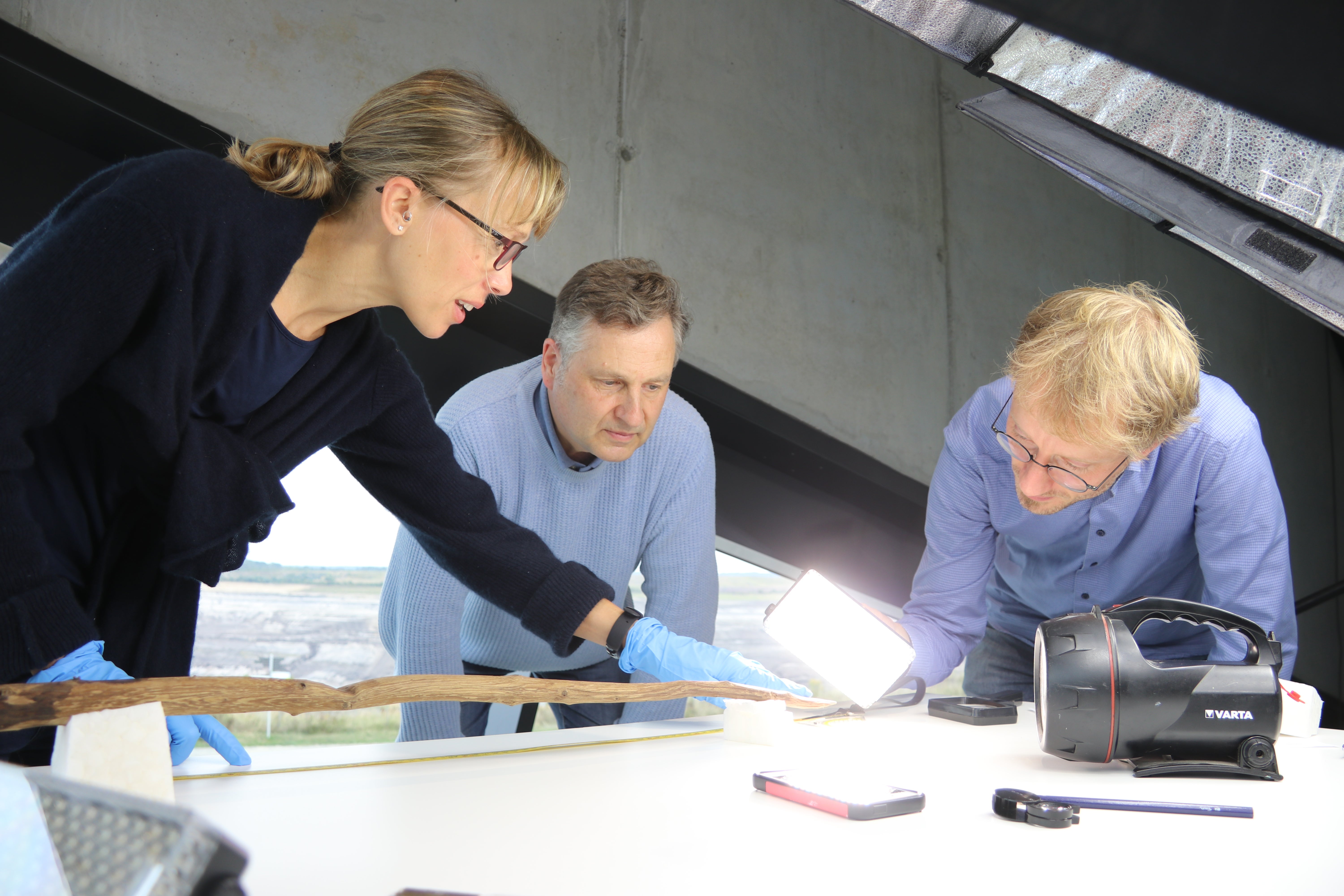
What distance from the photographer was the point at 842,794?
2.92ft

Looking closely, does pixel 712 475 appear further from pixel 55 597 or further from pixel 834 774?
pixel 55 597

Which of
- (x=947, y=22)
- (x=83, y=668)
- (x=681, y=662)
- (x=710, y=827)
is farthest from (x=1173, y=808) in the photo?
(x=83, y=668)

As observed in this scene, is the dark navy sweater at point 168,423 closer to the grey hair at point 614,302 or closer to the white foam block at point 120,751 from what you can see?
the white foam block at point 120,751

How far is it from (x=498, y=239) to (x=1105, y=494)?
42.2 inches

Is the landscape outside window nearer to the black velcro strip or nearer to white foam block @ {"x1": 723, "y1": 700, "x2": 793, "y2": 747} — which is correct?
white foam block @ {"x1": 723, "y1": 700, "x2": 793, "y2": 747}

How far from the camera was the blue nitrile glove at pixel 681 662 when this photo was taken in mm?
1434

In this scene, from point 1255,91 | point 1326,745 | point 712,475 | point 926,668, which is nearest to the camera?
point 1255,91

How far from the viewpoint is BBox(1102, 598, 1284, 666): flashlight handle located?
112 centimetres

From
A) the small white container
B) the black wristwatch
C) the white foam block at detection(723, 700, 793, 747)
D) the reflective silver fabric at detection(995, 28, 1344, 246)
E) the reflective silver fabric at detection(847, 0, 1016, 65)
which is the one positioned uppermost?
the reflective silver fabric at detection(847, 0, 1016, 65)

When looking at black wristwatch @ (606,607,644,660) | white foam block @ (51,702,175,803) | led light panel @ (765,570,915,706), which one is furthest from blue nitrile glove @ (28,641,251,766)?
led light panel @ (765,570,915,706)

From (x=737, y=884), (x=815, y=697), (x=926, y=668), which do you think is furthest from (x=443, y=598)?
(x=737, y=884)

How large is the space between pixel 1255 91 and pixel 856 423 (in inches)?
111

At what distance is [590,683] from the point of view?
119cm

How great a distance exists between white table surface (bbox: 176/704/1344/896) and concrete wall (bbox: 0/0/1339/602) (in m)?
2.03
